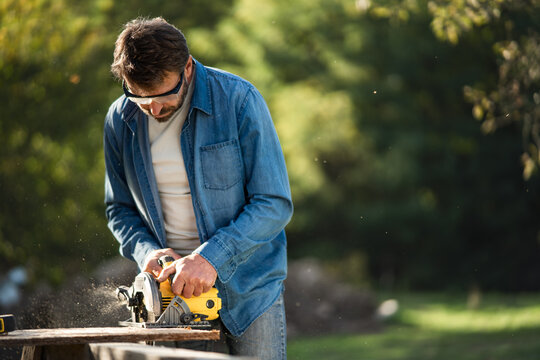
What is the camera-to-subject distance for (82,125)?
857 centimetres

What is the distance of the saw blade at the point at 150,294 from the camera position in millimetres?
2314

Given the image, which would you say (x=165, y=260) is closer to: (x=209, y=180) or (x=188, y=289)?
(x=188, y=289)

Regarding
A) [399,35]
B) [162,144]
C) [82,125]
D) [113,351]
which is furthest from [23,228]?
[399,35]

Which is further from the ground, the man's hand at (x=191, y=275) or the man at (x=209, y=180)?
the man at (x=209, y=180)

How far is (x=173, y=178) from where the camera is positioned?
2.63 metres

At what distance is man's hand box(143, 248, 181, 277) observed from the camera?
245cm

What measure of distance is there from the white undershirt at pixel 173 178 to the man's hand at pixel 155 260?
13 cm

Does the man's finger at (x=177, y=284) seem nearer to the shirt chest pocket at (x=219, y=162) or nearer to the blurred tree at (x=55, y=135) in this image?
the shirt chest pocket at (x=219, y=162)

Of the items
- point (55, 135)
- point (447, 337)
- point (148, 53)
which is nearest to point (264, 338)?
point (148, 53)

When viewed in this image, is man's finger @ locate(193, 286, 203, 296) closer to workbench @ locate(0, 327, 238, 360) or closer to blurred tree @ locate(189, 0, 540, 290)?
workbench @ locate(0, 327, 238, 360)

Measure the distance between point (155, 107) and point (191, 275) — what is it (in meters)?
0.54

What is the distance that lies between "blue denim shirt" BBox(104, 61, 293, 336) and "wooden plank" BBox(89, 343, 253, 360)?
18.2 inches

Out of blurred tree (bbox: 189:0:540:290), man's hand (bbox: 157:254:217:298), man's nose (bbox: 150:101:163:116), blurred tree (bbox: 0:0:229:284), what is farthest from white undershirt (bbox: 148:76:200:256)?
blurred tree (bbox: 189:0:540:290)

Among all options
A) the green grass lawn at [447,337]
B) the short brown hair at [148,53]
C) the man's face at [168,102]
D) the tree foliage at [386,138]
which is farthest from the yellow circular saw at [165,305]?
the tree foliage at [386,138]
